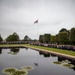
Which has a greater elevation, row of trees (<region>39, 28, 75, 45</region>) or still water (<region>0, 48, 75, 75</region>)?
row of trees (<region>39, 28, 75, 45</region>)

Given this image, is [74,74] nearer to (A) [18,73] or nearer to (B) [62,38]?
(A) [18,73]

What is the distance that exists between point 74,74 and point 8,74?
18.5 feet

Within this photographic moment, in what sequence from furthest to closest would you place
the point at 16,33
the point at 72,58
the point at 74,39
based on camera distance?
the point at 16,33 < the point at 74,39 < the point at 72,58

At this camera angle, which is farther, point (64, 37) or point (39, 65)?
point (64, 37)

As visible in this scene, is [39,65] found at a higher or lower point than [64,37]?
lower

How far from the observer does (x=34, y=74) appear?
10305 millimetres

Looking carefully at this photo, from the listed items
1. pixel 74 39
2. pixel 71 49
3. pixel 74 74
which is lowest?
pixel 74 74

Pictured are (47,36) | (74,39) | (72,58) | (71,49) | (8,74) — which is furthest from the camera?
(47,36)

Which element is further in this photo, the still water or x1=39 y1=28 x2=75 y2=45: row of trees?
x1=39 y1=28 x2=75 y2=45: row of trees

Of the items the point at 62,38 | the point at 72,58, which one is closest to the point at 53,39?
the point at 62,38

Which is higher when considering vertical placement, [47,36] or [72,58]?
[47,36]

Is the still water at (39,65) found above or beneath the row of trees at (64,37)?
beneath

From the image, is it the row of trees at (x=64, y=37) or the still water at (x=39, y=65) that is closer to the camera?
the still water at (x=39, y=65)

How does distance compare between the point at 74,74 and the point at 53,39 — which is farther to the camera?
the point at 53,39
